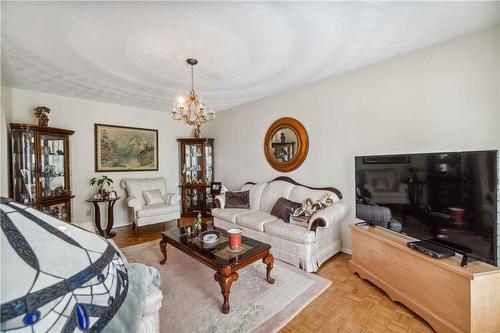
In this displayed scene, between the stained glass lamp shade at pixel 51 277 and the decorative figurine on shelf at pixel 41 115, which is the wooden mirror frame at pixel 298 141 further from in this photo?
the decorative figurine on shelf at pixel 41 115

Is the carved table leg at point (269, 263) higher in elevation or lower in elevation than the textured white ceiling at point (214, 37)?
lower

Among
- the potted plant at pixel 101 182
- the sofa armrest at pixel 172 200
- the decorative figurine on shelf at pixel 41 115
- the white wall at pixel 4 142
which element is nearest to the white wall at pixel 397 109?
the sofa armrest at pixel 172 200

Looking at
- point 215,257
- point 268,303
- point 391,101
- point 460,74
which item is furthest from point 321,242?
point 460,74

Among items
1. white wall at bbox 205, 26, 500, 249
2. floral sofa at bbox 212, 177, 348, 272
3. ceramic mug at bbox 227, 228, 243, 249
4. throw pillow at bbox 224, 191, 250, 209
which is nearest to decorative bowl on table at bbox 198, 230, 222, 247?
ceramic mug at bbox 227, 228, 243, 249

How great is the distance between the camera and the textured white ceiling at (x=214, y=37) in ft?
5.64

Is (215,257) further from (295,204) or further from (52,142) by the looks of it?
(52,142)

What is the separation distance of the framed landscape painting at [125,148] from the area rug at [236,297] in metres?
2.58

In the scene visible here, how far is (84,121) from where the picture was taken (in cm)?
407

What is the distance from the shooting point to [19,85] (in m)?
3.31

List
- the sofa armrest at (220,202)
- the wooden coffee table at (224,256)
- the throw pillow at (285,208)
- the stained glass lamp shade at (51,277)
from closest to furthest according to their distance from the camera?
the stained glass lamp shade at (51,277) → the wooden coffee table at (224,256) → the throw pillow at (285,208) → the sofa armrest at (220,202)

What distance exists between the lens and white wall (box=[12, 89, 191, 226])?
357 centimetres

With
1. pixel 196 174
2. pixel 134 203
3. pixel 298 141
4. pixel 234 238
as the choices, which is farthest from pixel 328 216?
pixel 196 174

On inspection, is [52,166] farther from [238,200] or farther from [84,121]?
[238,200]

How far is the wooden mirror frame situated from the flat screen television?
118 cm
